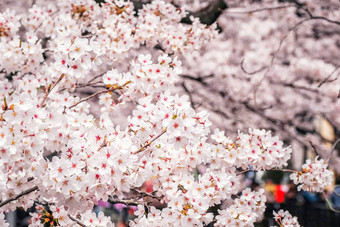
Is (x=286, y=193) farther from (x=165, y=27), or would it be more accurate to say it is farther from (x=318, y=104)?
(x=165, y=27)

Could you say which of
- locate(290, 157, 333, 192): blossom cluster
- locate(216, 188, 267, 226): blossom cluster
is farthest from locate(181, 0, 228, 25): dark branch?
locate(216, 188, 267, 226): blossom cluster

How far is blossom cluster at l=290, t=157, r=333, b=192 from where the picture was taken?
334 centimetres

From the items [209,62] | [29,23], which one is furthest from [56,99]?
[209,62]

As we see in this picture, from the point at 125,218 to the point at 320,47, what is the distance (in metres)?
4.74

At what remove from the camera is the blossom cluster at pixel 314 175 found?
11.0ft

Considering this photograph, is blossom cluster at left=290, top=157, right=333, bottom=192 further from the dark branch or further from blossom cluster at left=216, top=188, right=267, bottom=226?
the dark branch

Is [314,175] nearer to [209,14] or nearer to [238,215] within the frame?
[238,215]

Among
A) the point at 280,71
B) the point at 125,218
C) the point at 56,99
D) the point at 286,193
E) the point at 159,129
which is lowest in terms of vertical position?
the point at 286,193

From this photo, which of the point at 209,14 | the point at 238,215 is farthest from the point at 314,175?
the point at 209,14

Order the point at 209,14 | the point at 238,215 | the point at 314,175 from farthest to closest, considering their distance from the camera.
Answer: the point at 209,14 → the point at 314,175 → the point at 238,215

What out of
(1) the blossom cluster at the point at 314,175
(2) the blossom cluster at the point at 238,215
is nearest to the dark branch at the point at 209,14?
(1) the blossom cluster at the point at 314,175

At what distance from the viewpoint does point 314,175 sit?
3.34 metres

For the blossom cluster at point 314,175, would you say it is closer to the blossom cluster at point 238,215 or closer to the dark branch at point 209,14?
the blossom cluster at point 238,215

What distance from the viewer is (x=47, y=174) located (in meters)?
2.29
